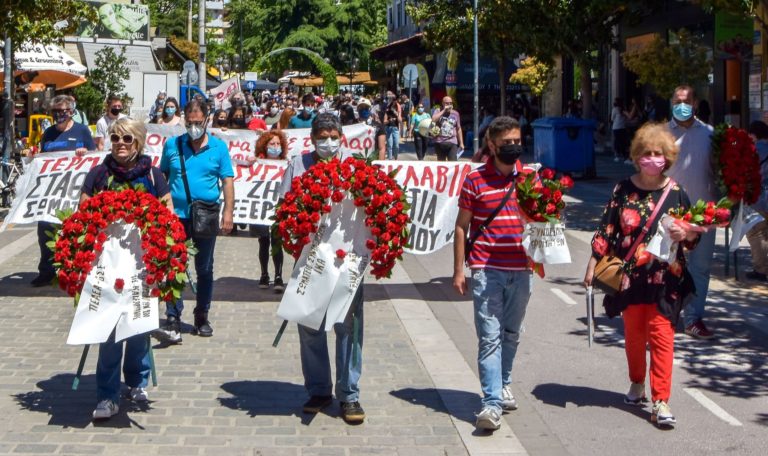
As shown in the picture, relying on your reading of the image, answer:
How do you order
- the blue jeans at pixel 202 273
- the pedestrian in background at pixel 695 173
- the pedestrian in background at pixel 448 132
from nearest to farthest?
the blue jeans at pixel 202 273, the pedestrian in background at pixel 695 173, the pedestrian in background at pixel 448 132

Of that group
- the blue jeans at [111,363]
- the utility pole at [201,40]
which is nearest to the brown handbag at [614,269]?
the blue jeans at [111,363]

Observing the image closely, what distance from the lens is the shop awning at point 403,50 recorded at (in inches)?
2115

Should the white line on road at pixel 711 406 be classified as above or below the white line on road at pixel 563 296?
below

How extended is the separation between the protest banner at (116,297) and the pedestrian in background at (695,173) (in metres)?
4.44

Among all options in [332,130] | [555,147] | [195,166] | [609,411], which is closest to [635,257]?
[609,411]

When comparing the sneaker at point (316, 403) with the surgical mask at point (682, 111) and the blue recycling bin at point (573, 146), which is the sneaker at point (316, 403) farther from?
the blue recycling bin at point (573, 146)

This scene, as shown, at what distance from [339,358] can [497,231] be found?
45.3 inches

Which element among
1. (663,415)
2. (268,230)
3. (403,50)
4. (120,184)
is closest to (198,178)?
(120,184)

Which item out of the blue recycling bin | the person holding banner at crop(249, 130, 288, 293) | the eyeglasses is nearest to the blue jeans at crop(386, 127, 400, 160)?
the blue recycling bin

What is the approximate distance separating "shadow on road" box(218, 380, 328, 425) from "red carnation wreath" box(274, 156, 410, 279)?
3.14ft

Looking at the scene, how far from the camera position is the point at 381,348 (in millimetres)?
8602

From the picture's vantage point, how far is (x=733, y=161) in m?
9.27

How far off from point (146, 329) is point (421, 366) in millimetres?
2220

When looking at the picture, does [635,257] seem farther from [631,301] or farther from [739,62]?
[739,62]
